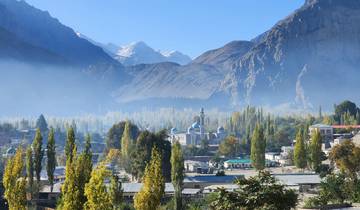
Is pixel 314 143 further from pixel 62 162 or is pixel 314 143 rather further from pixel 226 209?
pixel 62 162

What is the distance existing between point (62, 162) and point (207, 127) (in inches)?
3253

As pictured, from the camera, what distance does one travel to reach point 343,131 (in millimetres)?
109375

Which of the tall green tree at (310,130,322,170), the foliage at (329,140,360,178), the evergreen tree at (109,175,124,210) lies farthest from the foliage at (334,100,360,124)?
the evergreen tree at (109,175,124,210)

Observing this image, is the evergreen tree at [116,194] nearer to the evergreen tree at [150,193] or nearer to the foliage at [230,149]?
the evergreen tree at [150,193]

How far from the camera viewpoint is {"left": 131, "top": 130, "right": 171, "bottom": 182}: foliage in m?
63.8

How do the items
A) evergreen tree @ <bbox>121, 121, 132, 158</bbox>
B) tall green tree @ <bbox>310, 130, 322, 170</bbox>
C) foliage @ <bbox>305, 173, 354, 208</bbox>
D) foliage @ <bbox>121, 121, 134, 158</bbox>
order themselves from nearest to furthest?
foliage @ <bbox>305, 173, 354, 208</bbox>
tall green tree @ <bbox>310, 130, 322, 170</bbox>
foliage @ <bbox>121, 121, 134, 158</bbox>
evergreen tree @ <bbox>121, 121, 132, 158</bbox>

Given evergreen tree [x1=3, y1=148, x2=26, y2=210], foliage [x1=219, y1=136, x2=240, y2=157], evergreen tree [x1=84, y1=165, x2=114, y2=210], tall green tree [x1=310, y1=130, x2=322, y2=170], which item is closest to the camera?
evergreen tree [x1=84, y1=165, x2=114, y2=210]

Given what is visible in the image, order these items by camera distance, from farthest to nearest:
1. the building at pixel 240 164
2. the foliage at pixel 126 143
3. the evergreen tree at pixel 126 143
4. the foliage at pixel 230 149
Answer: the foliage at pixel 230 149 < the building at pixel 240 164 < the evergreen tree at pixel 126 143 < the foliage at pixel 126 143

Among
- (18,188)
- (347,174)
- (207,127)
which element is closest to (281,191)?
(18,188)

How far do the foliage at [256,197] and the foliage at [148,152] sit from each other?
36118 mm

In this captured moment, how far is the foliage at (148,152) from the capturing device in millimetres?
63750

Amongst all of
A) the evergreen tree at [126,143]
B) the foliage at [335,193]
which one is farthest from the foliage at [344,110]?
the foliage at [335,193]

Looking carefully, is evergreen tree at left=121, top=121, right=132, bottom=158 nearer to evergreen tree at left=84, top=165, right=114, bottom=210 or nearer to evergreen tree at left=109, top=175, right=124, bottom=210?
evergreen tree at left=109, top=175, right=124, bottom=210

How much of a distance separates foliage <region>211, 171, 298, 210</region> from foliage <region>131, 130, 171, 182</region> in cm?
3612
